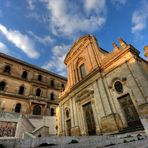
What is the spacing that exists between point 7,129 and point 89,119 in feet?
35.1

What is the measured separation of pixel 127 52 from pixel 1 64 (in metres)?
22.5

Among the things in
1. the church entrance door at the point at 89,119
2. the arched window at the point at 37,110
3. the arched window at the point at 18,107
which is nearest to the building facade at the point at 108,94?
the church entrance door at the point at 89,119

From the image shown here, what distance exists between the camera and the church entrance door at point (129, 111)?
7.56m

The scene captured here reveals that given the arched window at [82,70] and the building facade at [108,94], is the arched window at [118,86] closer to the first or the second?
the building facade at [108,94]

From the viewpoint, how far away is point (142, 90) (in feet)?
24.1

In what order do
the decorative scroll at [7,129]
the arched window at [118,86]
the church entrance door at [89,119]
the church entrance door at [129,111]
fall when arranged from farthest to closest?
the decorative scroll at [7,129] < the church entrance door at [89,119] < the arched window at [118,86] < the church entrance door at [129,111]

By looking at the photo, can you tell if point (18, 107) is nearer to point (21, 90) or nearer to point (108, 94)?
point (21, 90)

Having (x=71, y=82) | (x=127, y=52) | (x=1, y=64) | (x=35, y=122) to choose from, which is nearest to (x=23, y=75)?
(x=1, y=64)

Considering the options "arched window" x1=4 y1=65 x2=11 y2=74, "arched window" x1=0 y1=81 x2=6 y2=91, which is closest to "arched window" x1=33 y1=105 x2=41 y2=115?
"arched window" x1=0 y1=81 x2=6 y2=91

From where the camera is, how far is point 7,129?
587 inches

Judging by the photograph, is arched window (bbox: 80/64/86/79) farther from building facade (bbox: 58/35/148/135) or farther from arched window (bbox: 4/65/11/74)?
arched window (bbox: 4/65/11/74)

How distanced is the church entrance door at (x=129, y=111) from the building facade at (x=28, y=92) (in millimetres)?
11298

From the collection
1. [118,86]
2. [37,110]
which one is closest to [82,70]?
[118,86]

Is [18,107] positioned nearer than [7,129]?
No
